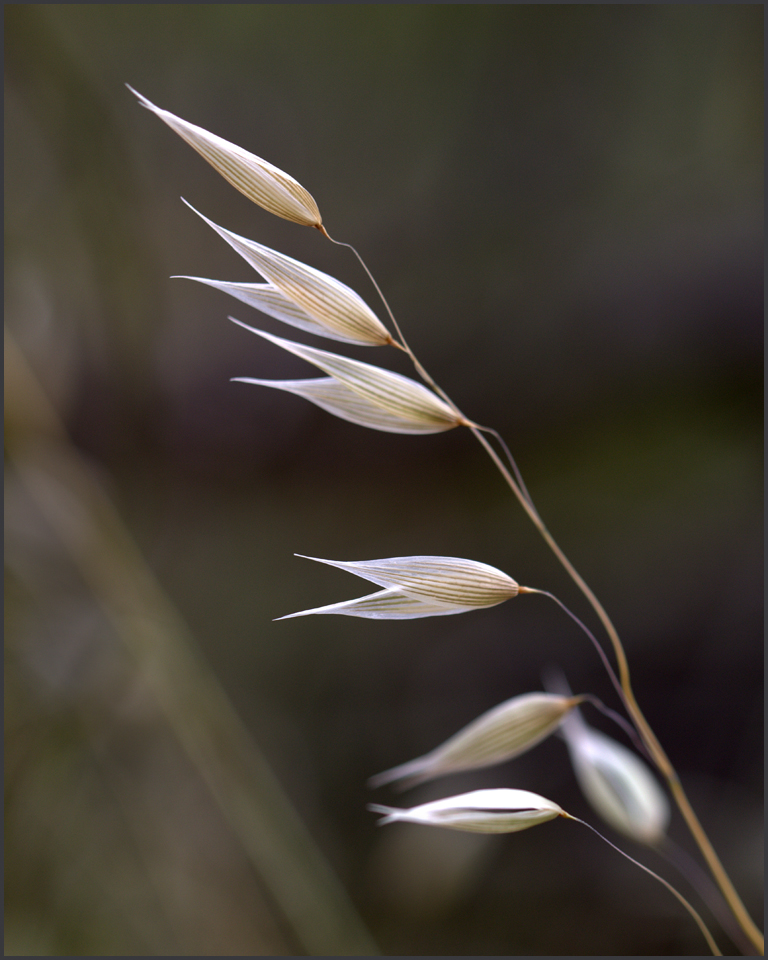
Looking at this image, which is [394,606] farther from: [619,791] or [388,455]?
[388,455]

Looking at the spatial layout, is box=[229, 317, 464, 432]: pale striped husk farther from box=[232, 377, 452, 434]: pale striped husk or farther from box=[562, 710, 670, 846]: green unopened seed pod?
box=[562, 710, 670, 846]: green unopened seed pod

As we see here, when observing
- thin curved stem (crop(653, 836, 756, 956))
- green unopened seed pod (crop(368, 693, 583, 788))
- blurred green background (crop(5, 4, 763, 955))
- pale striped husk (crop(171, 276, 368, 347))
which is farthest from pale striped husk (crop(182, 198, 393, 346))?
thin curved stem (crop(653, 836, 756, 956))

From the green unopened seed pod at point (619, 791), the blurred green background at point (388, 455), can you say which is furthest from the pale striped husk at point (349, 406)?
the blurred green background at point (388, 455)

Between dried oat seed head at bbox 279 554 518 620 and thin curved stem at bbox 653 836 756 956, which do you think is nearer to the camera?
dried oat seed head at bbox 279 554 518 620

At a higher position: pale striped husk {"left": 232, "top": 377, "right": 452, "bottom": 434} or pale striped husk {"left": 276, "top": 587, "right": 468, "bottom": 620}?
pale striped husk {"left": 232, "top": 377, "right": 452, "bottom": 434}

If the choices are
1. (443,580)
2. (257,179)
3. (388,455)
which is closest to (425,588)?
(443,580)

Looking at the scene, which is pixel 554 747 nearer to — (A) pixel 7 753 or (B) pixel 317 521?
(B) pixel 317 521
